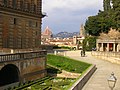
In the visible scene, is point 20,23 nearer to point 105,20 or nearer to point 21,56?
point 21,56

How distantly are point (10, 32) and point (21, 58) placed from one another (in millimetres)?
10807

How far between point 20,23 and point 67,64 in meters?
9.78

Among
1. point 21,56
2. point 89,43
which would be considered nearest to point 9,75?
point 21,56

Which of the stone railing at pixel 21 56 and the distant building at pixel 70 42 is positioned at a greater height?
the distant building at pixel 70 42

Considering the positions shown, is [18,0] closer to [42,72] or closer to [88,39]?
[42,72]

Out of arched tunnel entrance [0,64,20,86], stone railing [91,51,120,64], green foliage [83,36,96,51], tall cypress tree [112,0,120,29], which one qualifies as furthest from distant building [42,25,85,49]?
arched tunnel entrance [0,64,20,86]

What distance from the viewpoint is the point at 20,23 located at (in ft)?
141

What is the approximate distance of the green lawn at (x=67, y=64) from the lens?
4088 cm

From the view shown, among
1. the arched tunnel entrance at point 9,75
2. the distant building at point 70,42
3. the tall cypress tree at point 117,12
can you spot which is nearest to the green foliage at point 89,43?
the tall cypress tree at point 117,12

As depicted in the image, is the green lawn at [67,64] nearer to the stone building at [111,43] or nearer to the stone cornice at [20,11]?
the stone cornice at [20,11]

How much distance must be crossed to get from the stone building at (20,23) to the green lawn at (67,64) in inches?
181

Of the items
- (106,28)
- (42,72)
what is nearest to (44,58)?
(42,72)

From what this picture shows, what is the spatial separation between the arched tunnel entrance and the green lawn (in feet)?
41.3

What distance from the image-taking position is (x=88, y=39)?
72938 millimetres
